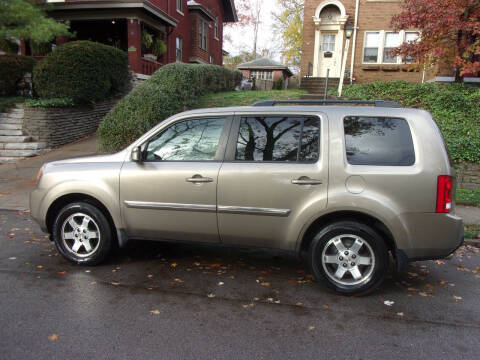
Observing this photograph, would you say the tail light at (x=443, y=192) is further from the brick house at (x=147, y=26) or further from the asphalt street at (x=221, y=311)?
the brick house at (x=147, y=26)

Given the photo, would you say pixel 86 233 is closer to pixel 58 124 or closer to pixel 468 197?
pixel 468 197

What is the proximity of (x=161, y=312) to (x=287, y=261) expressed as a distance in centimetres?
197

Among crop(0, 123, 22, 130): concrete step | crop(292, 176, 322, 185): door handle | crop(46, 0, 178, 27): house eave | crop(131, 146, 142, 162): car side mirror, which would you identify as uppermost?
crop(46, 0, 178, 27): house eave

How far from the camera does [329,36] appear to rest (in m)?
20.2

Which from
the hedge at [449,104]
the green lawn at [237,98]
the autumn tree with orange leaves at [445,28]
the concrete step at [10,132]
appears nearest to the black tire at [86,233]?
the hedge at [449,104]

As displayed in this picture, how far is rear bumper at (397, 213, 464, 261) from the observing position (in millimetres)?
3738

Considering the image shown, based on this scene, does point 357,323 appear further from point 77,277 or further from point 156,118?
point 156,118

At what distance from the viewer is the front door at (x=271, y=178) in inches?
156

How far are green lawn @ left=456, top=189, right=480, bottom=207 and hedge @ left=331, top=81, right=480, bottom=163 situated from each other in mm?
898

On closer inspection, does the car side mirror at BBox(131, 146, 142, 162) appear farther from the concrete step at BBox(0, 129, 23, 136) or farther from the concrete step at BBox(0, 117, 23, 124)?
the concrete step at BBox(0, 117, 23, 124)

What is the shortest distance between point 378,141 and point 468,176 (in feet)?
21.8

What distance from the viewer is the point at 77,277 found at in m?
4.38

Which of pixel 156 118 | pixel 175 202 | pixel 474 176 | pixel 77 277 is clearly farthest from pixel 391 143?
pixel 156 118

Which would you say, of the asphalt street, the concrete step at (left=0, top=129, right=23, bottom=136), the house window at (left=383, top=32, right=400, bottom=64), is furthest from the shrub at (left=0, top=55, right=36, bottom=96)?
the house window at (left=383, top=32, right=400, bottom=64)
